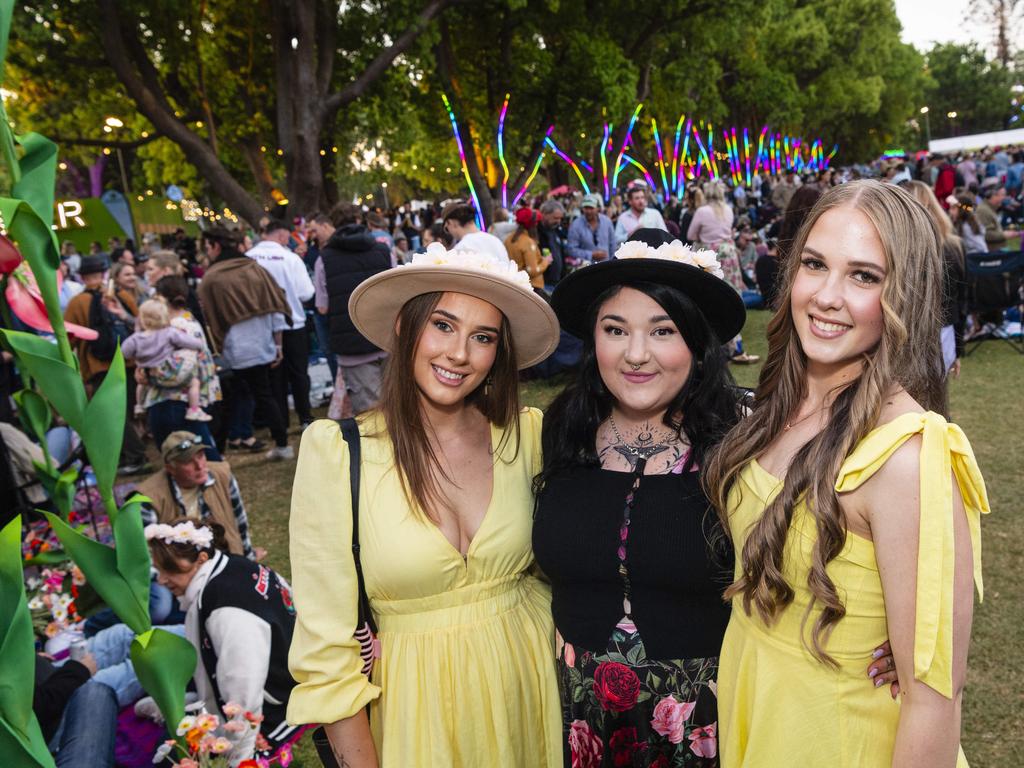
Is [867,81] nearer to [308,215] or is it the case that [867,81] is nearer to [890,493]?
[308,215]

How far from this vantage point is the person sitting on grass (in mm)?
3391

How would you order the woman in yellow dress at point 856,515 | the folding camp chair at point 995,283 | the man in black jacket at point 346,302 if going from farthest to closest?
1. the folding camp chair at point 995,283
2. the man in black jacket at point 346,302
3. the woman in yellow dress at point 856,515

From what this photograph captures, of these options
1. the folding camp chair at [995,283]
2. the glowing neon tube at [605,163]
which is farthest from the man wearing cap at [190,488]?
the glowing neon tube at [605,163]

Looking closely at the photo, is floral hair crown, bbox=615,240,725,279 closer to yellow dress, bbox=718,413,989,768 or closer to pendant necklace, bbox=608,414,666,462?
pendant necklace, bbox=608,414,666,462

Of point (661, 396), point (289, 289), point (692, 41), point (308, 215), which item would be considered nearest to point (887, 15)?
point (692, 41)

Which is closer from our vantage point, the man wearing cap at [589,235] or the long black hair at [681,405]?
the long black hair at [681,405]

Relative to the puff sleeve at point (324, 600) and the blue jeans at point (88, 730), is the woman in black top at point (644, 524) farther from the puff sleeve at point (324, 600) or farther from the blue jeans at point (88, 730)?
the blue jeans at point (88, 730)

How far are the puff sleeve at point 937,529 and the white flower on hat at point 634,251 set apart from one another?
0.90m

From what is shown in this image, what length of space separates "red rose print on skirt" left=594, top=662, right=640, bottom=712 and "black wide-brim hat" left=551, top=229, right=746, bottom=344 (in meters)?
0.98

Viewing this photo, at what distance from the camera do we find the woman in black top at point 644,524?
207cm

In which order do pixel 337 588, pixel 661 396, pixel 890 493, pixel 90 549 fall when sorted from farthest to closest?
pixel 661 396 → pixel 337 588 → pixel 890 493 → pixel 90 549

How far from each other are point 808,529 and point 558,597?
32.1 inches

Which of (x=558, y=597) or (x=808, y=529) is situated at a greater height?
(x=808, y=529)

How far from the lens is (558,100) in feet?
62.2
